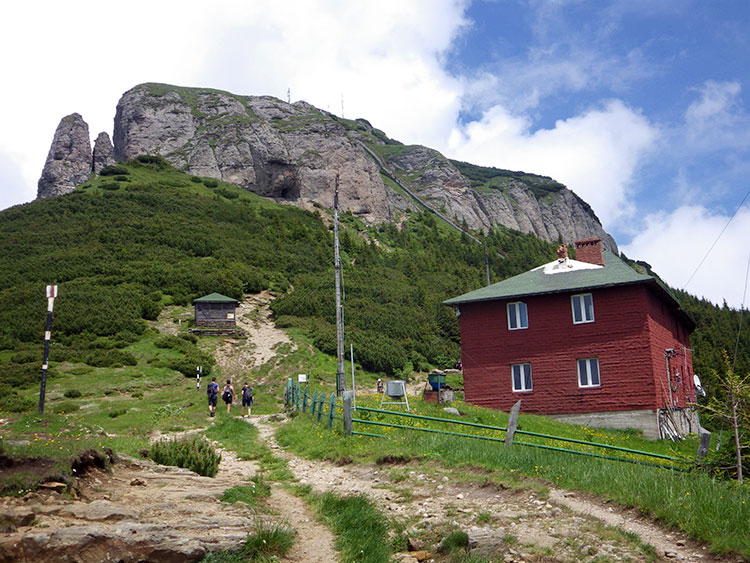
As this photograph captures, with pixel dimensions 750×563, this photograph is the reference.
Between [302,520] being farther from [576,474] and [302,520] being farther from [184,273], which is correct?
[184,273]

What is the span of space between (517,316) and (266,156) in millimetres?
78175

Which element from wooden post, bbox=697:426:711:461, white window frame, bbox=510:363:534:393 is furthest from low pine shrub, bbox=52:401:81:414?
wooden post, bbox=697:426:711:461

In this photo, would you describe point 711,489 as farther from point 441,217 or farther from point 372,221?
point 441,217

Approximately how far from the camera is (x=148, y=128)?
11506 centimetres

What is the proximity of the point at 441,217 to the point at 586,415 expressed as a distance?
102490mm

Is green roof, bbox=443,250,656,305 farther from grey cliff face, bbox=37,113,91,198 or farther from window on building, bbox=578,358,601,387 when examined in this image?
grey cliff face, bbox=37,113,91,198

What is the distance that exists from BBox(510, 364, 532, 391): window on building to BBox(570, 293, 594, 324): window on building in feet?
12.0

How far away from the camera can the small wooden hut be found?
143 feet

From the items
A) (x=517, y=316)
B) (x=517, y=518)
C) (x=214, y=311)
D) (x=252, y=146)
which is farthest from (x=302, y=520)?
(x=252, y=146)

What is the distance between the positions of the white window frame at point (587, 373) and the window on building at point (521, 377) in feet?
8.51

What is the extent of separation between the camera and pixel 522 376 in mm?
30359

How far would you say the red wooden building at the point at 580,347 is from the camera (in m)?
28.0

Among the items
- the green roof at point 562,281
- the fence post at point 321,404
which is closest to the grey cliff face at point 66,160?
the green roof at point 562,281

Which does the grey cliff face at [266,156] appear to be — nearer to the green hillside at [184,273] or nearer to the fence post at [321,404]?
the green hillside at [184,273]
